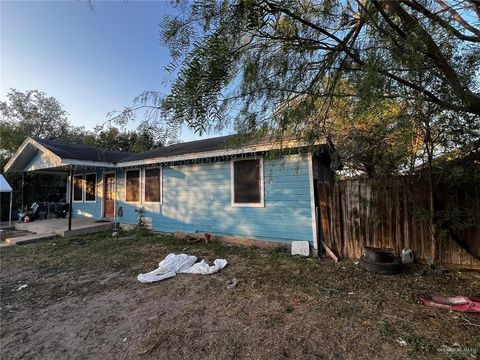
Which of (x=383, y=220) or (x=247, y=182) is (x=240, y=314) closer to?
(x=383, y=220)

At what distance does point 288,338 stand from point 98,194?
10.8m

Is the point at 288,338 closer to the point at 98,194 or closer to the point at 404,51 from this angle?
the point at 404,51

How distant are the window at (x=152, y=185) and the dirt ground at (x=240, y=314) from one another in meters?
3.72

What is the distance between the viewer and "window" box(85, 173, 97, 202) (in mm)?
11258

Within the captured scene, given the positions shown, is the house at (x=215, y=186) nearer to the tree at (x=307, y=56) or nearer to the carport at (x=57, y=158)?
the carport at (x=57, y=158)

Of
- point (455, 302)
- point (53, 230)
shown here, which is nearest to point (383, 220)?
point (455, 302)

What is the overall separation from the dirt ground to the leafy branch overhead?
7.61 ft

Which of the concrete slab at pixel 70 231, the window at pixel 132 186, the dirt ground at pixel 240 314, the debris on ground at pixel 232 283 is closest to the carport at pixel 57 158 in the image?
the concrete slab at pixel 70 231

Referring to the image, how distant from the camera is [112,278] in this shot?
15.5ft

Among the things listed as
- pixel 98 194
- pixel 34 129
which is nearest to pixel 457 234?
pixel 98 194

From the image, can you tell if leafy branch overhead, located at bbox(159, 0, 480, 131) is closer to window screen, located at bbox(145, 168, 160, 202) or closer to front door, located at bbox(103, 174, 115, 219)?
window screen, located at bbox(145, 168, 160, 202)

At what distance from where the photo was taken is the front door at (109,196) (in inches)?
413

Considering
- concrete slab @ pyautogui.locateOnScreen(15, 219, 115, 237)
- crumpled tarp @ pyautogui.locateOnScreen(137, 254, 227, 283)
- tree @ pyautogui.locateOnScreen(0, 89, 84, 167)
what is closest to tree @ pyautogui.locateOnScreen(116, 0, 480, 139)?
crumpled tarp @ pyautogui.locateOnScreen(137, 254, 227, 283)

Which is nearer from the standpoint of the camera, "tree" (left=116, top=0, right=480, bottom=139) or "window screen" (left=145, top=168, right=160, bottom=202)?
"tree" (left=116, top=0, right=480, bottom=139)
